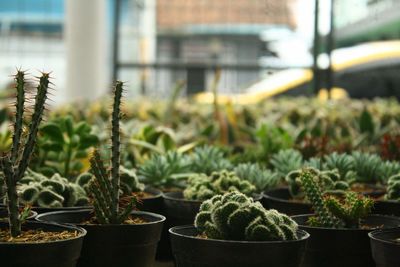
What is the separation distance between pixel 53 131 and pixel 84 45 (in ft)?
26.0

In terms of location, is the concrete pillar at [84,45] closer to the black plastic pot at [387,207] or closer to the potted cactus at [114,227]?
the black plastic pot at [387,207]

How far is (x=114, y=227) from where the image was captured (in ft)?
7.54

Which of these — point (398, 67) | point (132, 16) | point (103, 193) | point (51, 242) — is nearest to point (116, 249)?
point (103, 193)

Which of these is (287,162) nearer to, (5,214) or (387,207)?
(387,207)

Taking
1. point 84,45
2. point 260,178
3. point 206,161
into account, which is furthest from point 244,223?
point 84,45

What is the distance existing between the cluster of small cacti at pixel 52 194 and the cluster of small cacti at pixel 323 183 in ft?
2.73

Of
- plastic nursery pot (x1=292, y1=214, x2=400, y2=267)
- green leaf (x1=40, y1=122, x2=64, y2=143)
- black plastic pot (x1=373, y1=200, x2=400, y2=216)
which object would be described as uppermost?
green leaf (x1=40, y1=122, x2=64, y2=143)

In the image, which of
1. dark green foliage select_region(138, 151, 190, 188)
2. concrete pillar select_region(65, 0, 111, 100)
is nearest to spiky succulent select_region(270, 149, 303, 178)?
dark green foliage select_region(138, 151, 190, 188)

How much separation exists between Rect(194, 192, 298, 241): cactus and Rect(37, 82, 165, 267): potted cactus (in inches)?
9.1

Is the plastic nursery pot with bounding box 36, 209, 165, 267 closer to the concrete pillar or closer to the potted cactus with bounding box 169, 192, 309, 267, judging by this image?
the potted cactus with bounding box 169, 192, 309, 267

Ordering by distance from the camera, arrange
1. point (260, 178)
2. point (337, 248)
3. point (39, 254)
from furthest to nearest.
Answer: point (260, 178) → point (337, 248) → point (39, 254)

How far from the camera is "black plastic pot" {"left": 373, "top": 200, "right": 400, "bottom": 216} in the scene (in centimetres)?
294

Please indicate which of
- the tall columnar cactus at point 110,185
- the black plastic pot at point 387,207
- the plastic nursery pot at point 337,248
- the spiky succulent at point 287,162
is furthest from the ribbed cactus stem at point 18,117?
the spiky succulent at point 287,162

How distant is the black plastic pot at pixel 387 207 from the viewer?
2.94m
